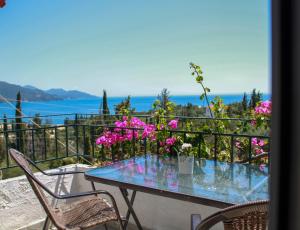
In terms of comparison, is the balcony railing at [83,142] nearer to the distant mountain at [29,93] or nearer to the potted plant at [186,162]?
the potted plant at [186,162]

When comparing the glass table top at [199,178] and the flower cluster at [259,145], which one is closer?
the glass table top at [199,178]

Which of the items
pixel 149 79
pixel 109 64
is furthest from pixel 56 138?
pixel 149 79

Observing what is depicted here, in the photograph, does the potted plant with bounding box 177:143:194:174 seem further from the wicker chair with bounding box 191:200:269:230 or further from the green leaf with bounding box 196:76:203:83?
the green leaf with bounding box 196:76:203:83

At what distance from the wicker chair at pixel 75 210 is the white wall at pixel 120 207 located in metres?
0.66

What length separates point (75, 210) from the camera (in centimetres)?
225

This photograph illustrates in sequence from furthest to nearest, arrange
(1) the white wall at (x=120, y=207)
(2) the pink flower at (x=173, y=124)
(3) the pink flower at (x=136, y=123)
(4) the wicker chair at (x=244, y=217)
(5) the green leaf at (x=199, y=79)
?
(5) the green leaf at (x=199, y=79) < (3) the pink flower at (x=136, y=123) < (2) the pink flower at (x=173, y=124) < (1) the white wall at (x=120, y=207) < (4) the wicker chair at (x=244, y=217)

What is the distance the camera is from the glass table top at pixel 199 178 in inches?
68.4

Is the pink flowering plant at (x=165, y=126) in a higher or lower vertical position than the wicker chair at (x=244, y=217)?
higher

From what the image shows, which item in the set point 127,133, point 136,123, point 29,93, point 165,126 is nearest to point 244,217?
point 165,126

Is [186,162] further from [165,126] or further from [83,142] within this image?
[83,142]

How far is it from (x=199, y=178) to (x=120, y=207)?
1330mm

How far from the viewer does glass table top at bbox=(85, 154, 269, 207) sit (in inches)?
68.4

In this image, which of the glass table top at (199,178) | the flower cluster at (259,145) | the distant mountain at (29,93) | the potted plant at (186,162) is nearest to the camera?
the glass table top at (199,178)

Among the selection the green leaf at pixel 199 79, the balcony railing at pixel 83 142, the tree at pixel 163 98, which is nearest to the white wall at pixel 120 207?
the balcony railing at pixel 83 142
